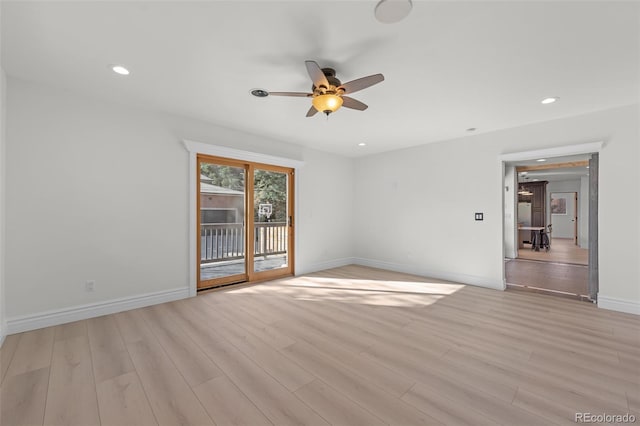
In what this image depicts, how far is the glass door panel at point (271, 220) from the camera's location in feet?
16.3

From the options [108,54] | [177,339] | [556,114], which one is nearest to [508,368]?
[177,339]

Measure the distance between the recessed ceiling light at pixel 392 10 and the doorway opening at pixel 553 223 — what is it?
11.5ft

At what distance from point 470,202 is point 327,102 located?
11.5ft

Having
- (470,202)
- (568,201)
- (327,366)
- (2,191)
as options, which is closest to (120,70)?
(2,191)

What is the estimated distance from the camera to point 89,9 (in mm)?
1837

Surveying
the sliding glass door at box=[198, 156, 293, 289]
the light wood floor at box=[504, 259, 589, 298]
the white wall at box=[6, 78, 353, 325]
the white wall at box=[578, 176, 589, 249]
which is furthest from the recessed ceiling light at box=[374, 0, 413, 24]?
the white wall at box=[578, 176, 589, 249]

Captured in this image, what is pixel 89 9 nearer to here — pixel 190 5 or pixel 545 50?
pixel 190 5

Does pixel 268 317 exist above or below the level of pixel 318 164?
below

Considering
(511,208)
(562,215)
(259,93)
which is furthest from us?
(562,215)

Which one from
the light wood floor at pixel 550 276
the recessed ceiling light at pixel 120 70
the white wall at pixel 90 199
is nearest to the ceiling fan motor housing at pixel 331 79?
the recessed ceiling light at pixel 120 70

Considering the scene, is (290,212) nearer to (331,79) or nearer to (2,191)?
(331,79)

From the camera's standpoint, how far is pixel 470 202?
4766 millimetres

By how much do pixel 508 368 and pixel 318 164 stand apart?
15.1 feet

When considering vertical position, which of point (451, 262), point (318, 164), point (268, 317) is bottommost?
point (268, 317)
